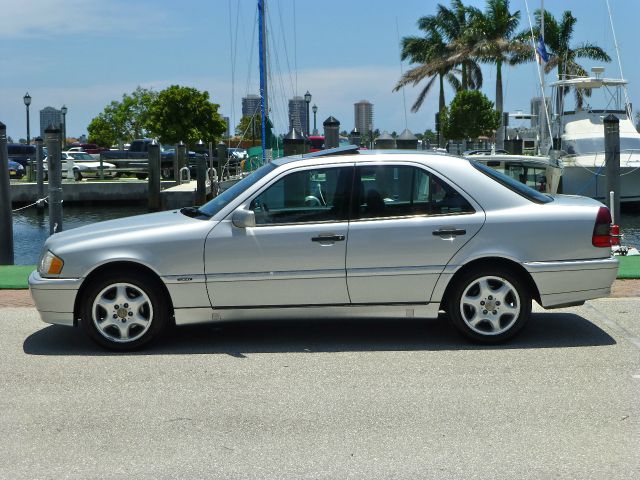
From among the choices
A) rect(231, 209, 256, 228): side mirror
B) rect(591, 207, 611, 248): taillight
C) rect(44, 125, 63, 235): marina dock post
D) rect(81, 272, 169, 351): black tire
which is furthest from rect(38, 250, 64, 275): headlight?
rect(44, 125, 63, 235): marina dock post

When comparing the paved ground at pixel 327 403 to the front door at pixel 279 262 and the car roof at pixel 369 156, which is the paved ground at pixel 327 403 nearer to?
the front door at pixel 279 262

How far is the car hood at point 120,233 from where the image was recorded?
7.30 metres

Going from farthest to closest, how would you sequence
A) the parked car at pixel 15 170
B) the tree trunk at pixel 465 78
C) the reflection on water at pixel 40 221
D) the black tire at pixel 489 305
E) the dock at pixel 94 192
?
the tree trunk at pixel 465 78, the parked car at pixel 15 170, the dock at pixel 94 192, the reflection on water at pixel 40 221, the black tire at pixel 489 305

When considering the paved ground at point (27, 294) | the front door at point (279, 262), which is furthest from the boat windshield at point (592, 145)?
the front door at point (279, 262)

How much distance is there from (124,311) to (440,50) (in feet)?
186

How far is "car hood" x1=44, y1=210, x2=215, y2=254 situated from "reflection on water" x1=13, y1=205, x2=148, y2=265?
609 inches

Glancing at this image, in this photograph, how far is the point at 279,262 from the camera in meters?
7.26

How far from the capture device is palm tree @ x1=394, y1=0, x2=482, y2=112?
200 ft

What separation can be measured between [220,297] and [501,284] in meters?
2.20

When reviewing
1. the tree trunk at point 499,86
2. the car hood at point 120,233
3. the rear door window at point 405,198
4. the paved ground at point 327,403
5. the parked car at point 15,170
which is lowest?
the paved ground at point 327,403

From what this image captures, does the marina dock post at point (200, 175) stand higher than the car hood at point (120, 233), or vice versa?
the marina dock post at point (200, 175)

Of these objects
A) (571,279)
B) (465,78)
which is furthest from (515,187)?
(465,78)

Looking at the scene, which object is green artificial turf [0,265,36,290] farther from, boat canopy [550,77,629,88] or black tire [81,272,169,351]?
boat canopy [550,77,629,88]

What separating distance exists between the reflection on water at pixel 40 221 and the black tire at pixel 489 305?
1688 cm
